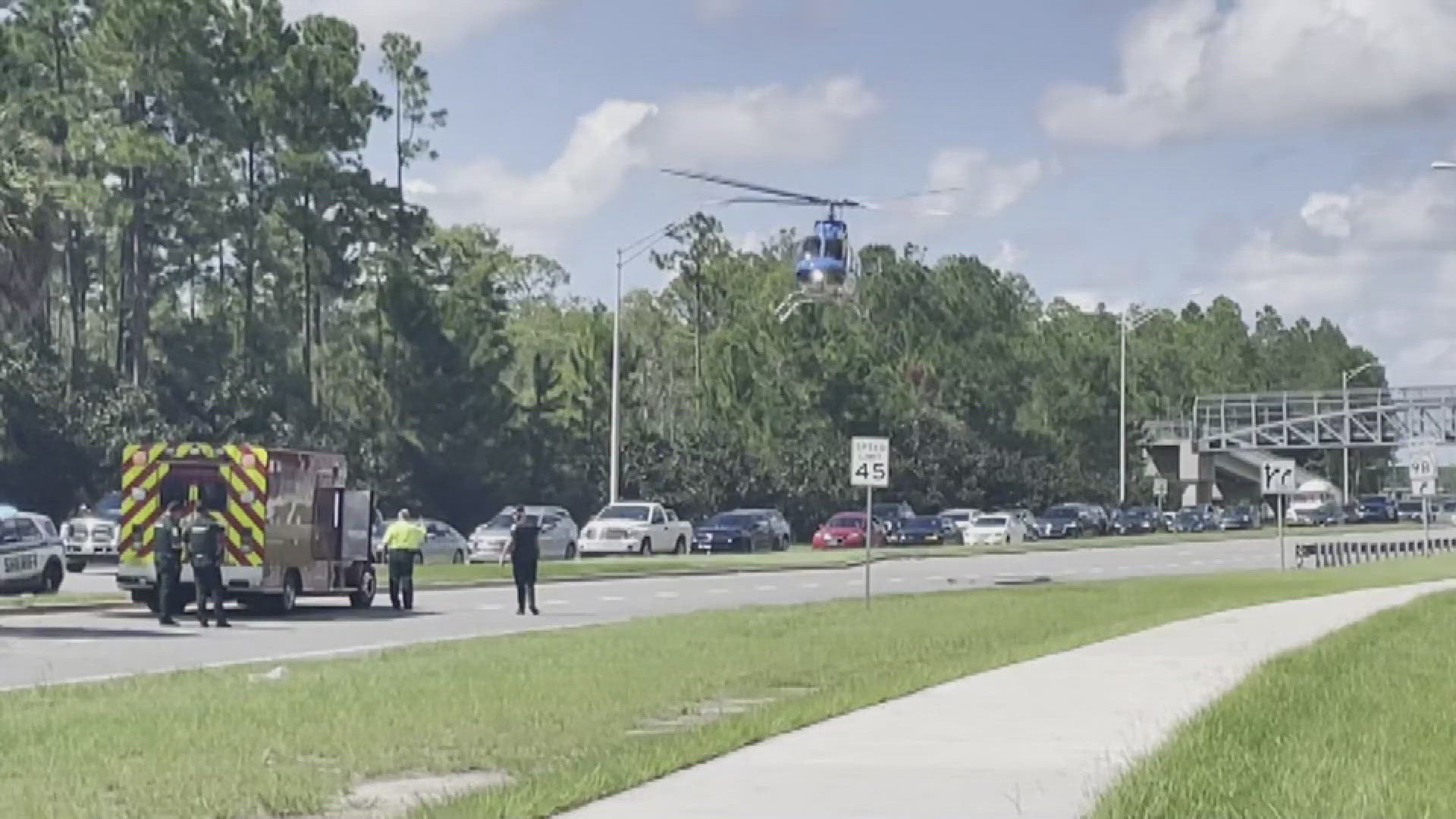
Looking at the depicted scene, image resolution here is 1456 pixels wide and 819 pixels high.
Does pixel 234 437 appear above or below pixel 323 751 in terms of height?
above

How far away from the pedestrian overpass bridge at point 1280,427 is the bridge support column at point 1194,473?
0.04 meters

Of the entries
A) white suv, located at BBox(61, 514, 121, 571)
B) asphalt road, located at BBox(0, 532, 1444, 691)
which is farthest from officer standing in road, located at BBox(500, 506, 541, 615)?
white suv, located at BBox(61, 514, 121, 571)

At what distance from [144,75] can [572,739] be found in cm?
5830

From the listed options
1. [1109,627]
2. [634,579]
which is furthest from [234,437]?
[1109,627]

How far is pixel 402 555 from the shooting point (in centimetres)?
3597

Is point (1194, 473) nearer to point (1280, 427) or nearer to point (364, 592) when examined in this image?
point (1280, 427)

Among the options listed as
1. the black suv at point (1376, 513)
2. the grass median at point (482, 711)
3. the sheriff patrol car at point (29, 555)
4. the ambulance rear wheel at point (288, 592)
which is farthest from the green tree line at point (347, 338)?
the grass median at point (482, 711)

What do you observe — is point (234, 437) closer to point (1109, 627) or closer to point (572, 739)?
point (1109, 627)

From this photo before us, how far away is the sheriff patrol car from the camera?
37812 mm

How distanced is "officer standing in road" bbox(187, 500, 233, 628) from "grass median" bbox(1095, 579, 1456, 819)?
50.8 ft

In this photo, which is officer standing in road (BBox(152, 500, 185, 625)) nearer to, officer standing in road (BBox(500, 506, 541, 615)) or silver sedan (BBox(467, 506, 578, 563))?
officer standing in road (BBox(500, 506, 541, 615))

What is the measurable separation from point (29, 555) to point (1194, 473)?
9642 centimetres

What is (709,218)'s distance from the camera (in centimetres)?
11044

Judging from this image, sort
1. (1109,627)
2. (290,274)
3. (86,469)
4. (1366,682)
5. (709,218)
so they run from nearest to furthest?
(1366,682), (1109,627), (86,469), (290,274), (709,218)
